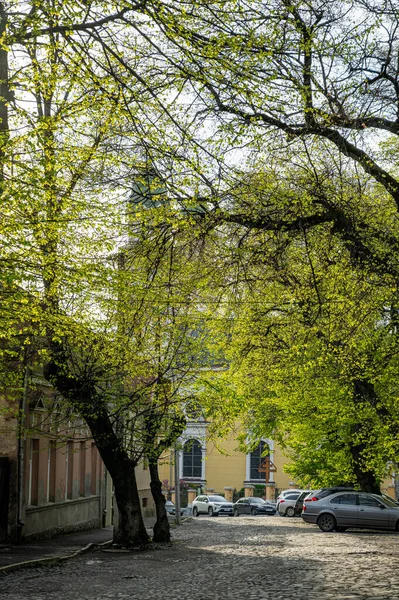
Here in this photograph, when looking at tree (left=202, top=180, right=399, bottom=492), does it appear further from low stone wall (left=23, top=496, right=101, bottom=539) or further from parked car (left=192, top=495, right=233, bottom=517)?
parked car (left=192, top=495, right=233, bottom=517)

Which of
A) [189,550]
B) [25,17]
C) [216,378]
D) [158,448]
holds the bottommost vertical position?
[189,550]

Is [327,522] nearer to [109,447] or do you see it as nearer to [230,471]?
[109,447]

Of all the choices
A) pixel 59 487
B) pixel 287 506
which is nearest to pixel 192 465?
pixel 287 506

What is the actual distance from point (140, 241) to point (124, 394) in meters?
8.15

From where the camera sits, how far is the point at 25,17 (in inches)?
499

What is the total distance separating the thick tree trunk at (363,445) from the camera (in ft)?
99.2

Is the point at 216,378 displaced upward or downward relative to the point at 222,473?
upward

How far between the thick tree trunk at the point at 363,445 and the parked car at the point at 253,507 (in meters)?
26.3

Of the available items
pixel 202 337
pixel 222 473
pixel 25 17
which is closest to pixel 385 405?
pixel 202 337

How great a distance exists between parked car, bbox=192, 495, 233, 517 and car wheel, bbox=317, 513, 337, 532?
29602 mm

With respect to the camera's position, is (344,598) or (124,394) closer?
(344,598)

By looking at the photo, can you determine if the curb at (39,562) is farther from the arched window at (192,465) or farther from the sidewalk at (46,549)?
the arched window at (192,465)

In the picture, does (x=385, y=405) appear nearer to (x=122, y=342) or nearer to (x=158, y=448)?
(x=158, y=448)

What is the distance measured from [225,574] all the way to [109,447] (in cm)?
830
